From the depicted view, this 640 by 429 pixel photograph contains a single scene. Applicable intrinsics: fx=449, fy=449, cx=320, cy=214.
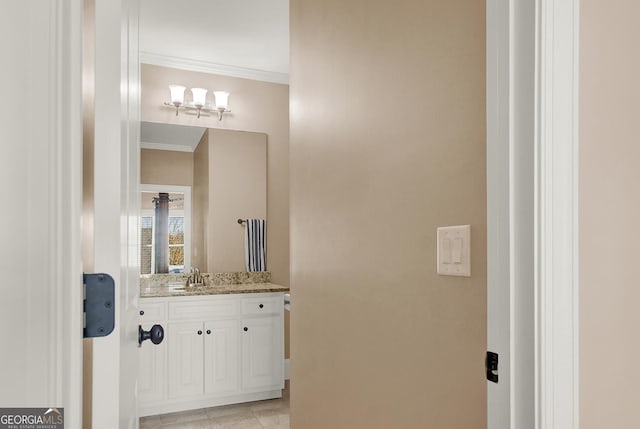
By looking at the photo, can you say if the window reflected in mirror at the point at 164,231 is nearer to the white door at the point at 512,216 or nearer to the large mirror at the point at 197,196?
the large mirror at the point at 197,196

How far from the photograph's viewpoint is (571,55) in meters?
0.84

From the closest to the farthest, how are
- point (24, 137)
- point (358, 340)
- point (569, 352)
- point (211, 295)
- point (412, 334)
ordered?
1. point (24, 137)
2. point (569, 352)
3. point (412, 334)
4. point (358, 340)
5. point (211, 295)

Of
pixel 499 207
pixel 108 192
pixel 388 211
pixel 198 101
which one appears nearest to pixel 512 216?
pixel 499 207

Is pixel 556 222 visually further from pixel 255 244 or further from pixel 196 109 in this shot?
pixel 196 109

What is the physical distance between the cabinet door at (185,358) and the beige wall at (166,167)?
125 cm

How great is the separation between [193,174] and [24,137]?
349 centimetres

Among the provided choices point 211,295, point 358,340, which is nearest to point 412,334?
point 358,340

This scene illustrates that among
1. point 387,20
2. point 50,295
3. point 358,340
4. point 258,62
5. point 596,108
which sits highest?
point 258,62

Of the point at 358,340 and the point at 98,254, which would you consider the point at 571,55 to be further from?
the point at 358,340

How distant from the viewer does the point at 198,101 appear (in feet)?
12.7

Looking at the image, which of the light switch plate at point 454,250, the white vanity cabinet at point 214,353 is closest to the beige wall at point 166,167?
the white vanity cabinet at point 214,353

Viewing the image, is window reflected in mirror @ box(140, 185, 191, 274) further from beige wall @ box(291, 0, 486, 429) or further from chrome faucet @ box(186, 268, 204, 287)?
beige wall @ box(291, 0, 486, 429)

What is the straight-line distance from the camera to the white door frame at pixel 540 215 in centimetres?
81

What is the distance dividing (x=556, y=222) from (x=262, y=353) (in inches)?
123
